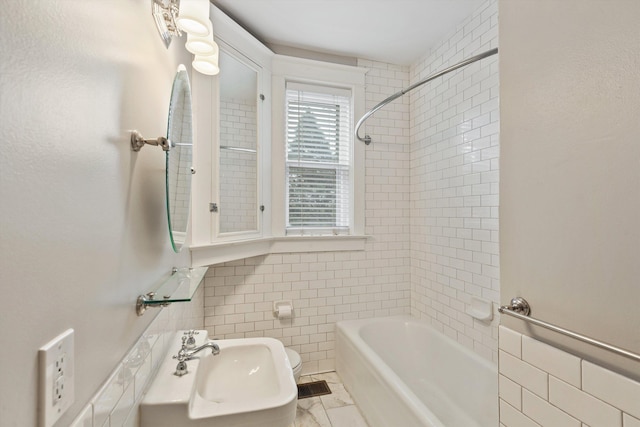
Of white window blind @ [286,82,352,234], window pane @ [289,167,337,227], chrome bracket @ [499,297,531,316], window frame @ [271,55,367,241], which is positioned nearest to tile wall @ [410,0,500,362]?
window frame @ [271,55,367,241]

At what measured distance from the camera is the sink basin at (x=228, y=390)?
3.06 feet

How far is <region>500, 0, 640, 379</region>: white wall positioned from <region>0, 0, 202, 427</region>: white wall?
3.67ft

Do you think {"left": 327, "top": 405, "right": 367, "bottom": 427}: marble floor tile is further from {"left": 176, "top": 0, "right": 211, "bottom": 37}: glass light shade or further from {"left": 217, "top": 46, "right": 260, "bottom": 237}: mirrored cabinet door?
{"left": 176, "top": 0, "right": 211, "bottom": 37}: glass light shade

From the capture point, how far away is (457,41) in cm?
210

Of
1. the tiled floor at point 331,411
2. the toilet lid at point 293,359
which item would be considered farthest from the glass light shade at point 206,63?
the tiled floor at point 331,411

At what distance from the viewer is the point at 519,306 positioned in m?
0.87

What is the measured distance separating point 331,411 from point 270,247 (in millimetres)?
1219

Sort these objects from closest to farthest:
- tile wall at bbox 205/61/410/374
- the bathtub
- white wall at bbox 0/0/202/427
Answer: white wall at bbox 0/0/202/427
the bathtub
tile wall at bbox 205/61/410/374

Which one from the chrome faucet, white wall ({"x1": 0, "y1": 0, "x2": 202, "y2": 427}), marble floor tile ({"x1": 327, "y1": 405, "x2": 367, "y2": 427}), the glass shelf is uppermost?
white wall ({"x1": 0, "y1": 0, "x2": 202, "y2": 427})

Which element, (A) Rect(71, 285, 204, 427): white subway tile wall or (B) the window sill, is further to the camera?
(B) the window sill

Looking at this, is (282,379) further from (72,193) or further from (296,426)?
(72,193)

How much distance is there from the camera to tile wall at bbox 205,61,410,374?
2.25m

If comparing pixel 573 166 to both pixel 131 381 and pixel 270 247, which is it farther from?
pixel 270 247

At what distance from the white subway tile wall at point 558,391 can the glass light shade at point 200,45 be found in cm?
158
